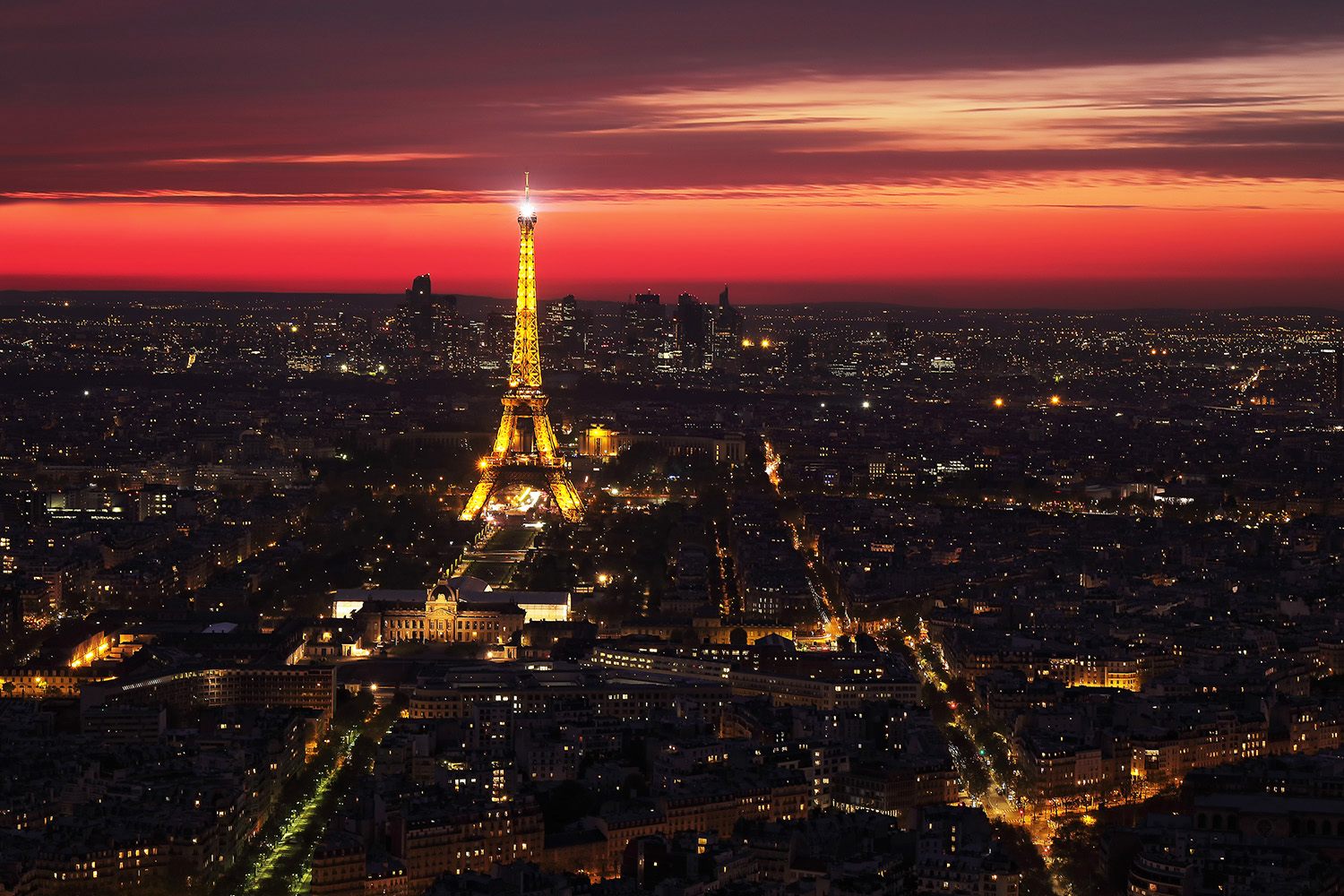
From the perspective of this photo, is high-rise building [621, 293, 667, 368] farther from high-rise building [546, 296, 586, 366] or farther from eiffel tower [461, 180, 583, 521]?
eiffel tower [461, 180, 583, 521]

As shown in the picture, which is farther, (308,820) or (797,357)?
(797,357)

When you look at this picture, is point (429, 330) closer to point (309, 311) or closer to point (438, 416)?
point (309, 311)

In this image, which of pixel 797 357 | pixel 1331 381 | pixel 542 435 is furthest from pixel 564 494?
pixel 797 357

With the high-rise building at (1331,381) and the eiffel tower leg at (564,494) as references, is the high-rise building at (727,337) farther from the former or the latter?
the eiffel tower leg at (564,494)

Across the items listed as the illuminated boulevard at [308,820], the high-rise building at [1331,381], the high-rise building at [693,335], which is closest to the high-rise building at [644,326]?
the high-rise building at [693,335]

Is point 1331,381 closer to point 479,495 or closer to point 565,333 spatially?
point 565,333

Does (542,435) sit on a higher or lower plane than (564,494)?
higher

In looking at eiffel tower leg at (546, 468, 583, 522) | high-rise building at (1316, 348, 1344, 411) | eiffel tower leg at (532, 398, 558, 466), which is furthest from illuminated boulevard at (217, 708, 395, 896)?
high-rise building at (1316, 348, 1344, 411)
